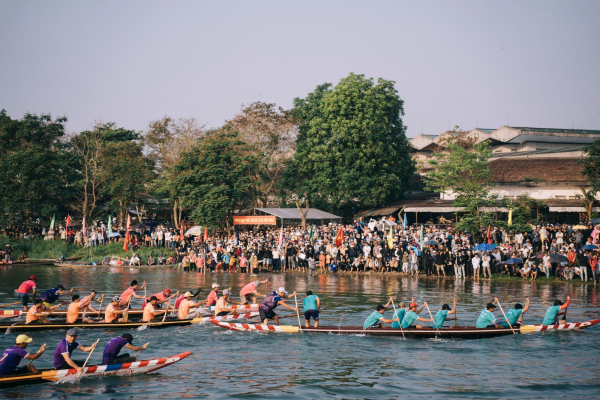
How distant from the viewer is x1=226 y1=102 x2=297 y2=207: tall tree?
58188 millimetres

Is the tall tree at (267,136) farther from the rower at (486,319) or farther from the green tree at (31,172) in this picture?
the rower at (486,319)

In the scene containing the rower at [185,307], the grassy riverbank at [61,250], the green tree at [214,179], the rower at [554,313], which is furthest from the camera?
the grassy riverbank at [61,250]

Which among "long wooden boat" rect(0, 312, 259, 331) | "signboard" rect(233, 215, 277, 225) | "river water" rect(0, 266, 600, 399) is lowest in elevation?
"river water" rect(0, 266, 600, 399)

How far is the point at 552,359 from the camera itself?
17.6 metres

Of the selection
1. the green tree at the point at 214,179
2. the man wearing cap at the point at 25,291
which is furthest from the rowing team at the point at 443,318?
the green tree at the point at 214,179

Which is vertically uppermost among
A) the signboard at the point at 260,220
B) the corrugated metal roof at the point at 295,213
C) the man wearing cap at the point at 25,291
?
the corrugated metal roof at the point at 295,213

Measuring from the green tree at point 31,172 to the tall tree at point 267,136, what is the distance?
710 inches

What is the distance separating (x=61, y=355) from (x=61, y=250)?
44035 mm

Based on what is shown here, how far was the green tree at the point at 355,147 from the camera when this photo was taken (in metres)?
52.8

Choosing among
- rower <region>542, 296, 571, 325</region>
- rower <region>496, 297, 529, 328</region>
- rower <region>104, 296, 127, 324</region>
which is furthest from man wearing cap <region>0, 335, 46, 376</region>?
rower <region>542, 296, 571, 325</region>

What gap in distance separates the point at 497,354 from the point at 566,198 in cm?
3297

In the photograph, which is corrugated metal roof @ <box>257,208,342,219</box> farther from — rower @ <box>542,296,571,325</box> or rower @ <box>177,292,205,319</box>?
rower @ <box>542,296,571,325</box>

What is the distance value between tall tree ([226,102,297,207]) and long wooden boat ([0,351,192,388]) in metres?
41.5

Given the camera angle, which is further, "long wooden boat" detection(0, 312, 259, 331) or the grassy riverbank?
the grassy riverbank
